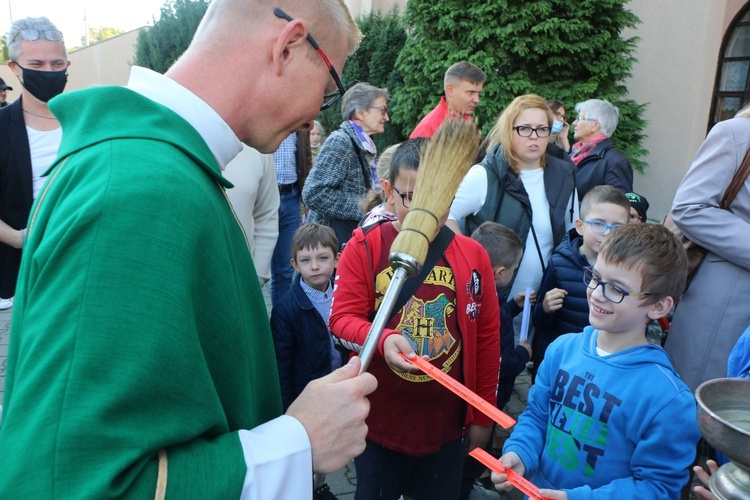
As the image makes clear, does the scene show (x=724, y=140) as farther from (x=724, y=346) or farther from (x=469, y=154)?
(x=469, y=154)

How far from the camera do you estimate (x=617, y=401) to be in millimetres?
2043

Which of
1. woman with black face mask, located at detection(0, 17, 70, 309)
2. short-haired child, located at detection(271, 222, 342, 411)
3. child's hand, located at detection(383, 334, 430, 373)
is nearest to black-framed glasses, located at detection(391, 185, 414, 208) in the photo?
child's hand, located at detection(383, 334, 430, 373)

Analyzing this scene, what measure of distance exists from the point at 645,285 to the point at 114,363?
6.39ft

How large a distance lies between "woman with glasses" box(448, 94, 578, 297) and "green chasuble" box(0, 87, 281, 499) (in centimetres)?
291

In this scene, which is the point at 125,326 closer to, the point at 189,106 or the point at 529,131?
the point at 189,106

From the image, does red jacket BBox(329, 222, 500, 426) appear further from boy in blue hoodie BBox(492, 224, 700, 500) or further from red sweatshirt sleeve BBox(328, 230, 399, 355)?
boy in blue hoodie BBox(492, 224, 700, 500)

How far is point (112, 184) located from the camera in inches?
38.9

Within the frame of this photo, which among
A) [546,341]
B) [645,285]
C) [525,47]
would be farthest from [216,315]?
[525,47]

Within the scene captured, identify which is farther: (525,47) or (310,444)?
(525,47)

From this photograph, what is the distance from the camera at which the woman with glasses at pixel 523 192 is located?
3980 millimetres

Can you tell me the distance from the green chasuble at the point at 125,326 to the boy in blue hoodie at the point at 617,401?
112 centimetres

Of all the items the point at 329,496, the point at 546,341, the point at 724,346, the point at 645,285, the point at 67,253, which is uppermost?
the point at 67,253

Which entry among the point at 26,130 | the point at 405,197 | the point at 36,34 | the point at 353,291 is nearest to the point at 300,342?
the point at 353,291

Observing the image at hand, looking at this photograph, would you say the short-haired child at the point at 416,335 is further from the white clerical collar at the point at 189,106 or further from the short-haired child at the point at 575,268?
the white clerical collar at the point at 189,106
